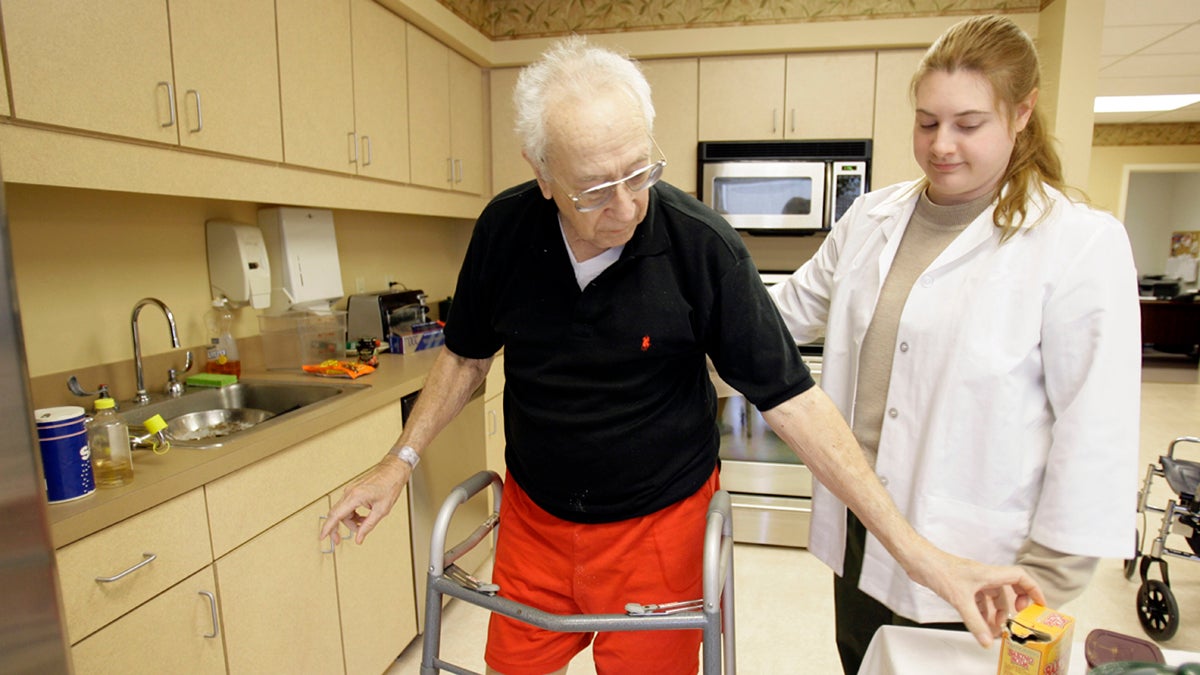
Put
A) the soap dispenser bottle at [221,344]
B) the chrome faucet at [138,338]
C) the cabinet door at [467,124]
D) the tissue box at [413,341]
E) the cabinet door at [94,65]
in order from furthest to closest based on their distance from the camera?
the cabinet door at [467,124] < the tissue box at [413,341] < the soap dispenser bottle at [221,344] < the chrome faucet at [138,338] < the cabinet door at [94,65]

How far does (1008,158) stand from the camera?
1.11m

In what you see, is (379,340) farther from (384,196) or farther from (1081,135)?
(1081,135)

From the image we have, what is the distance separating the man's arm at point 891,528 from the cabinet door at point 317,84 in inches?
64.6

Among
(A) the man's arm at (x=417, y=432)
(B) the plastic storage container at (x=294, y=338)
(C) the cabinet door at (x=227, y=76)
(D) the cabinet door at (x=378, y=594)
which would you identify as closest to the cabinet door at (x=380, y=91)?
(C) the cabinet door at (x=227, y=76)

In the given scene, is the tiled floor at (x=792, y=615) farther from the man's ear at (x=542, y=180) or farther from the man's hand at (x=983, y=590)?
the man's ear at (x=542, y=180)

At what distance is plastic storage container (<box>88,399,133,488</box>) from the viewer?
1262 mm

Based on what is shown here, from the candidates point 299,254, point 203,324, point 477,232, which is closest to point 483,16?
point 299,254

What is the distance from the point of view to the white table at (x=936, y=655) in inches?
34.1

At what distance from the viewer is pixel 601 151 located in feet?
3.07

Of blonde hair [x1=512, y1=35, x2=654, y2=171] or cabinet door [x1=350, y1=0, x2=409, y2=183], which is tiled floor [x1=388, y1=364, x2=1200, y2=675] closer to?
cabinet door [x1=350, y1=0, x2=409, y2=183]

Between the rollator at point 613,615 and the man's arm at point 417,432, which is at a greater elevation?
the man's arm at point 417,432

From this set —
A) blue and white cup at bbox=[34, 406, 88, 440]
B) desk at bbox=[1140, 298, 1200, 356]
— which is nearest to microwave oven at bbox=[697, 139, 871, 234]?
blue and white cup at bbox=[34, 406, 88, 440]

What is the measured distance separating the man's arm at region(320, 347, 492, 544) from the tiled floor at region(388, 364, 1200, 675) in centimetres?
129

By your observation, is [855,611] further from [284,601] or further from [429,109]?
[429,109]
